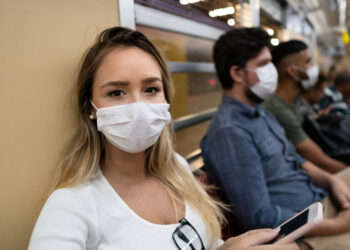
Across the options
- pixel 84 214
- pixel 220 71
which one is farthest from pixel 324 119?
pixel 84 214

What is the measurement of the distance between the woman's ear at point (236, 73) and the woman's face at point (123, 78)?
919 mm

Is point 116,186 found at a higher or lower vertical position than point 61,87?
lower

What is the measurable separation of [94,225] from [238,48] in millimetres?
1493

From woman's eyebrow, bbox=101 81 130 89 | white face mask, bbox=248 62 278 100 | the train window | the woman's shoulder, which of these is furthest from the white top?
white face mask, bbox=248 62 278 100

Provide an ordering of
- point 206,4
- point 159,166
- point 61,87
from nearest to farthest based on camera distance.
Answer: point 61,87, point 159,166, point 206,4

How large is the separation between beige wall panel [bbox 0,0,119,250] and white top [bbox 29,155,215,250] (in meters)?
0.14

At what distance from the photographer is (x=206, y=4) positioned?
2.33m

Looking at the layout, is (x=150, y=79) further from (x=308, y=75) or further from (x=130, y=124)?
(x=308, y=75)

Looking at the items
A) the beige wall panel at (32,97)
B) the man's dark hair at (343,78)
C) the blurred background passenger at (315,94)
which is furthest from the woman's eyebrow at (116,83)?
the man's dark hair at (343,78)

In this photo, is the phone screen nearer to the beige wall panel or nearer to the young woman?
the young woman

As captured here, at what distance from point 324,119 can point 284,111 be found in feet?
2.54

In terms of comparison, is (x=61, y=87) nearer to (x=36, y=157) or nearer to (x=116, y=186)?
(x=36, y=157)

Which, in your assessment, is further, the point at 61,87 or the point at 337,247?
the point at 337,247

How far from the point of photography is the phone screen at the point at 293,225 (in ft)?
3.09
